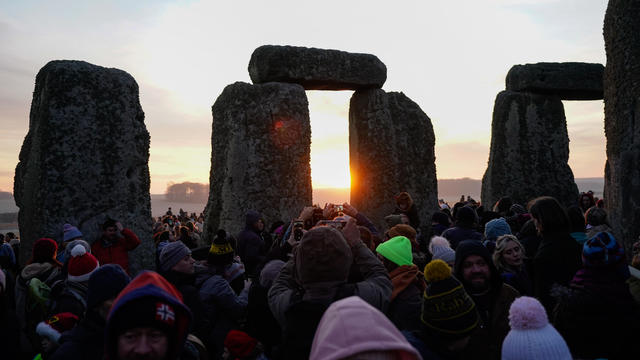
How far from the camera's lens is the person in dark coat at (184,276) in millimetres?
2842

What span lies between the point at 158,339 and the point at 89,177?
335 cm

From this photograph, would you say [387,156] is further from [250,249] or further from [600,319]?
[600,319]

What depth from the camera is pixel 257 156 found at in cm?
752

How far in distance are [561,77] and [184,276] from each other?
9.11 metres

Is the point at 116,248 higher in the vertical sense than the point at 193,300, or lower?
higher

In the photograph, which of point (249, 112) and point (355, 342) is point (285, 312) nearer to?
point (355, 342)

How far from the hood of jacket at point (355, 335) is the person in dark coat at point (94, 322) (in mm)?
998

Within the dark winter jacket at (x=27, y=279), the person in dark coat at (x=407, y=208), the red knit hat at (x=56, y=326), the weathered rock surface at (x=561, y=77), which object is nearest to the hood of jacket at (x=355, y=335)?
the red knit hat at (x=56, y=326)

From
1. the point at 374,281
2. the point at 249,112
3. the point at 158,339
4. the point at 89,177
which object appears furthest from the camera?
the point at 249,112

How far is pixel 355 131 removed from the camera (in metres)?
8.93

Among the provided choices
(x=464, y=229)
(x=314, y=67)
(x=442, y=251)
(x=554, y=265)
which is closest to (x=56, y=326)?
(x=442, y=251)

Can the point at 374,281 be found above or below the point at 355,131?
below

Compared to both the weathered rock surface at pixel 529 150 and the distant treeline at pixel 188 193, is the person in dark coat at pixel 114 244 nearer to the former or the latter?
the weathered rock surface at pixel 529 150

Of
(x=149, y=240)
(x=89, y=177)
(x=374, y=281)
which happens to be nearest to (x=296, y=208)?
(x=149, y=240)
